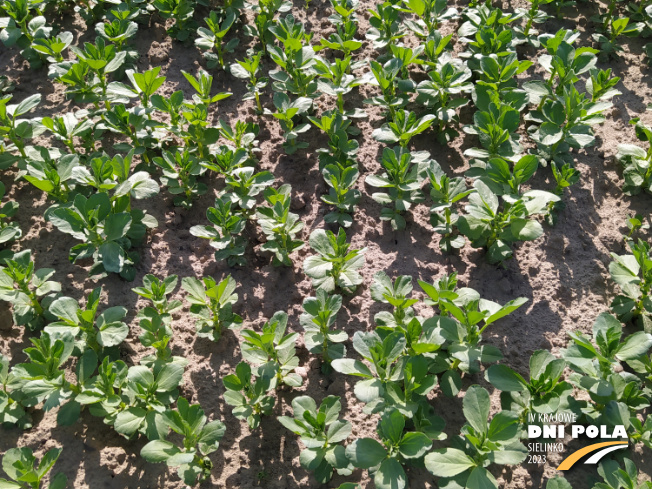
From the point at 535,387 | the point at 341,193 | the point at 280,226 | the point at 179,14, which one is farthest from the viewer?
the point at 179,14

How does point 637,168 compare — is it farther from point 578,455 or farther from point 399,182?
point 578,455

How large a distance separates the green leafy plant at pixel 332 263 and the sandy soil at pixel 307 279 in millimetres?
164

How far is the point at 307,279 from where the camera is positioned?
3396mm

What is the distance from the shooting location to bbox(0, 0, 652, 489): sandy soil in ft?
9.16

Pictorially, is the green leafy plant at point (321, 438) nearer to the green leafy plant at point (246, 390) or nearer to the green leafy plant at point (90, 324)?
the green leafy plant at point (246, 390)

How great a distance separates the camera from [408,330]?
2846 millimetres

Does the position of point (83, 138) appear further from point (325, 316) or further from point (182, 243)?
point (325, 316)

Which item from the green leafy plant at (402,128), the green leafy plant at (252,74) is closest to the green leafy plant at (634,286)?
the green leafy plant at (402,128)

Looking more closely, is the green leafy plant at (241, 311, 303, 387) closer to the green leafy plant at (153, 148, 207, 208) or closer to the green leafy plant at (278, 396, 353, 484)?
the green leafy plant at (278, 396, 353, 484)

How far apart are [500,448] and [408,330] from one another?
68cm

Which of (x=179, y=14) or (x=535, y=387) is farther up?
(x=179, y=14)

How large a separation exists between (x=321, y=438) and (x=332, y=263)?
97 centimetres

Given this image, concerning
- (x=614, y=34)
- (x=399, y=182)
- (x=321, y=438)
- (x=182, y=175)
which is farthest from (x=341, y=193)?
(x=614, y=34)

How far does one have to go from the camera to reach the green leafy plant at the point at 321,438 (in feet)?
8.41
